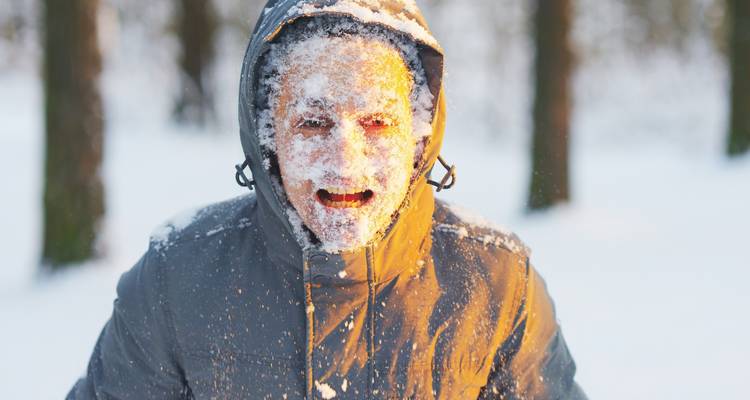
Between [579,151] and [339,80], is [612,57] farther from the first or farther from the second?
[339,80]

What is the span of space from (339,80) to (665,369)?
9.52ft

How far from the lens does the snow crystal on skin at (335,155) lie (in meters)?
1.47

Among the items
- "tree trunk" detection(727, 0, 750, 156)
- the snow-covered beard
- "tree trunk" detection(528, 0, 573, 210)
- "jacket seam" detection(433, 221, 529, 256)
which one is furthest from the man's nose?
"tree trunk" detection(727, 0, 750, 156)

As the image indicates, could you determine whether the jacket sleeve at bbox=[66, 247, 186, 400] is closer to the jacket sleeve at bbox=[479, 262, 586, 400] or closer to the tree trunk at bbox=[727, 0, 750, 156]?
the jacket sleeve at bbox=[479, 262, 586, 400]

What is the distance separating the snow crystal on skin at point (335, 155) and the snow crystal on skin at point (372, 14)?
56 mm

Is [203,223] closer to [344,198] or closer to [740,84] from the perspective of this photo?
[344,198]

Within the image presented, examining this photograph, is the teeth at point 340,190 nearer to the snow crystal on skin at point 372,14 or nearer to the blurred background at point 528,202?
the snow crystal on skin at point 372,14

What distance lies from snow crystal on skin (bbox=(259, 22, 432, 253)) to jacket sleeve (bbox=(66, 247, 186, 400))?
1.24 ft

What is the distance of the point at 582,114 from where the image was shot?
59.0 feet

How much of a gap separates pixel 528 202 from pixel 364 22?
221 inches

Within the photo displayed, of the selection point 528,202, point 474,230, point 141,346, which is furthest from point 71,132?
point 474,230

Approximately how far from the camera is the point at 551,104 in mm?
6930

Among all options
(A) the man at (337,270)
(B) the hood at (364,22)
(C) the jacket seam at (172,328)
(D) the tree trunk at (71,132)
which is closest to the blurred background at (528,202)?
(D) the tree trunk at (71,132)

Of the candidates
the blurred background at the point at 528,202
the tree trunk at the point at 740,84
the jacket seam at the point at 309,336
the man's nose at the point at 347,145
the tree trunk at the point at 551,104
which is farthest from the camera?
the tree trunk at the point at 740,84
